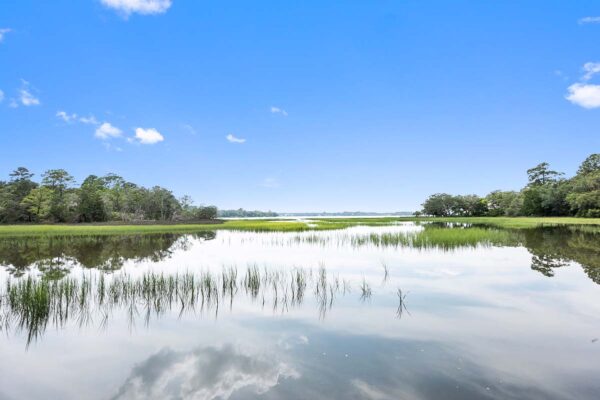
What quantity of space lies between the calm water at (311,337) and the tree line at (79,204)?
54.2 meters

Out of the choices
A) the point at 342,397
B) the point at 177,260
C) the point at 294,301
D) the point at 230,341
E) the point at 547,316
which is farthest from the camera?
the point at 177,260

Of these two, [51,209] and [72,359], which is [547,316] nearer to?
[72,359]

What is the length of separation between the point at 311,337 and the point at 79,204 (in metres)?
65.9

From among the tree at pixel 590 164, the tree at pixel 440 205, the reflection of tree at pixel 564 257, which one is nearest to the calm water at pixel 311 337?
the reflection of tree at pixel 564 257

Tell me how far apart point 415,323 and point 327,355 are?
2663mm

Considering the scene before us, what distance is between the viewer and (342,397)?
4535 millimetres

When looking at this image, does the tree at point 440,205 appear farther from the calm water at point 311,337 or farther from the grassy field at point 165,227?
the calm water at point 311,337

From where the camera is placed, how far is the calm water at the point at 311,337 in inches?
195

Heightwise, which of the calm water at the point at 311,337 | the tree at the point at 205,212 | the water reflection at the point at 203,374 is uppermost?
the tree at the point at 205,212

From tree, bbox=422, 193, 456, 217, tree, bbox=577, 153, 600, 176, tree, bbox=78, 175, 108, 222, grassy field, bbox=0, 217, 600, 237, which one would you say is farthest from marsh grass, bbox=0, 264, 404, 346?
tree, bbox=422, 193, 456, 217

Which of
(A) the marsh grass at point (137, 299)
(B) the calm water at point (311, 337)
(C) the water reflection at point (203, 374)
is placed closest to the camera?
(C) the water reflection at point (203, 374)

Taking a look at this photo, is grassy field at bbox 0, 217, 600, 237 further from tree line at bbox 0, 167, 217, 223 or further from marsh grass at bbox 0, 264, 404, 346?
marsh grass at bbox 0, 264, 404, 346

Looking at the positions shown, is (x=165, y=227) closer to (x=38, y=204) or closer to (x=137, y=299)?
(x=38, y=204)

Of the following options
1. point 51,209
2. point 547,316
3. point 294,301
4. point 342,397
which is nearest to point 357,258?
point 294,301
